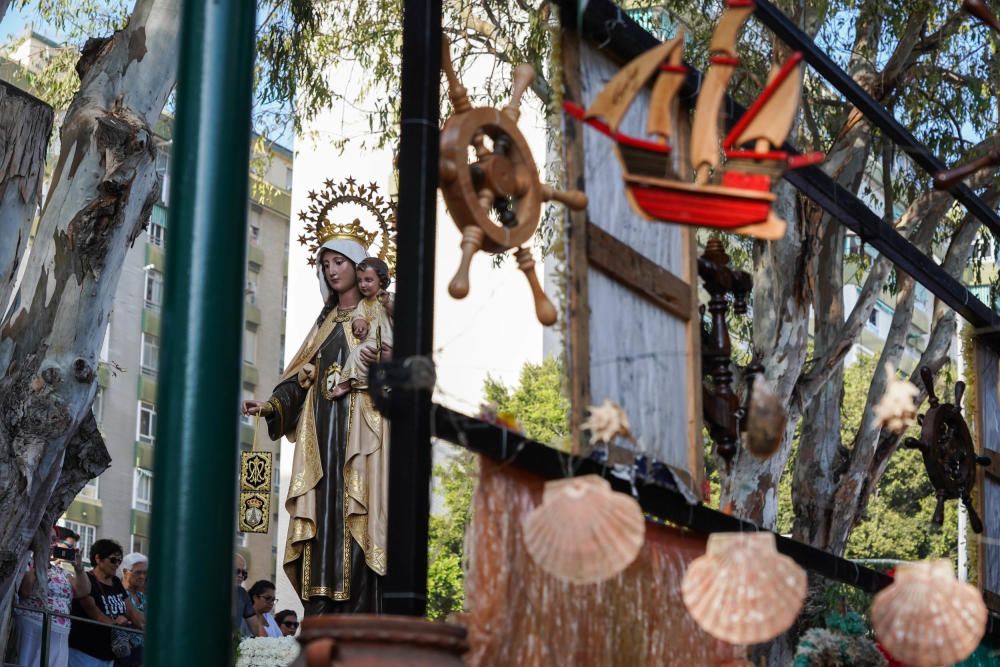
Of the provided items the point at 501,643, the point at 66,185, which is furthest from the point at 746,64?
the point at 501,643

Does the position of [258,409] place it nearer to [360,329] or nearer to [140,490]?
[360,329]

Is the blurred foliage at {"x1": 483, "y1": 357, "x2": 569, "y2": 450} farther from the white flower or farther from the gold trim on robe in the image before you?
the gold trim on robe

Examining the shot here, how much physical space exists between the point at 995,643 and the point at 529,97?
33.9 feet

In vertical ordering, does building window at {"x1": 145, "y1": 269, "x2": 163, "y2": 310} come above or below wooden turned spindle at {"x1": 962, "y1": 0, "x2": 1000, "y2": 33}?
above

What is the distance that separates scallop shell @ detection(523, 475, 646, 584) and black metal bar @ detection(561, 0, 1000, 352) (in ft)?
5.18

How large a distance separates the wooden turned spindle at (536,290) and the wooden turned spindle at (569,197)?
16cm

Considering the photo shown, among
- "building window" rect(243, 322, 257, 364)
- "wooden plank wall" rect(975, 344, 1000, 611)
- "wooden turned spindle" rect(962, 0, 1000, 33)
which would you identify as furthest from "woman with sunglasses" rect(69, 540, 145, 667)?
"building window" rect(243, 322, 257, 364)

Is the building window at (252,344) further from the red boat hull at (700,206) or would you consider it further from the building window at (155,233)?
the red boat hull at (700,206)

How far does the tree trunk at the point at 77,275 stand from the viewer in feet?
27.9

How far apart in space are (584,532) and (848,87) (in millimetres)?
2414

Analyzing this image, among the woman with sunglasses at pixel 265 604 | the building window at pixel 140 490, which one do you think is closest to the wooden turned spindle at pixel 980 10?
the woman with sunglasses at pixel 265 604

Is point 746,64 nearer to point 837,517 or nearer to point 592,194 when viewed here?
point 837,517

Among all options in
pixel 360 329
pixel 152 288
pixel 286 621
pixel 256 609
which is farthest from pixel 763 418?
pixel 152 288

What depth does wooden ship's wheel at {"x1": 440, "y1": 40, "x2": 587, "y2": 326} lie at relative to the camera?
423 cm
